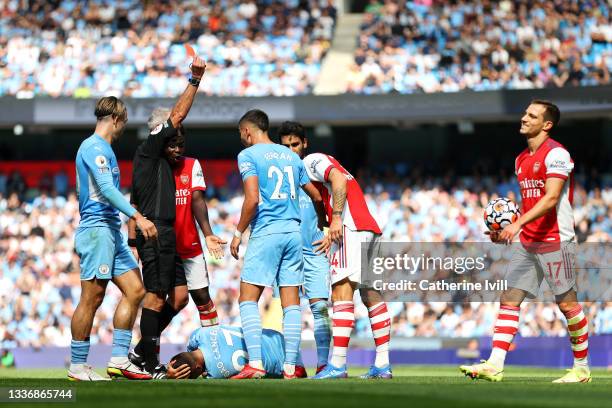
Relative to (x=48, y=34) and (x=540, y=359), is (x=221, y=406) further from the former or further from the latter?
(x=48, y=34)

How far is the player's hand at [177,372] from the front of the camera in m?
10.4

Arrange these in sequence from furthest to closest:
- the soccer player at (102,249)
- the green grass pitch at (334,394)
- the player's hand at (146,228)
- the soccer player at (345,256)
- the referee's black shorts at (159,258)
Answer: the referee's black shorts at (159,258) → the soccer player at (345,256) → the soccer player at (102,249) → the player's hand at (146,228) → the green grass pitch at (334,394)

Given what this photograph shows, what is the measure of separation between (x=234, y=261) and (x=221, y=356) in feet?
46.0

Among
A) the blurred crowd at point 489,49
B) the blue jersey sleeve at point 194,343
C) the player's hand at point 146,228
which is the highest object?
the blurred crowd at point 489,49

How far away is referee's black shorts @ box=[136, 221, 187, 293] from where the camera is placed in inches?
418

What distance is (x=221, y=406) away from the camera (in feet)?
21.0

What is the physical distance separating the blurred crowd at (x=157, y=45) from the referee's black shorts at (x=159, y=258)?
635 inches

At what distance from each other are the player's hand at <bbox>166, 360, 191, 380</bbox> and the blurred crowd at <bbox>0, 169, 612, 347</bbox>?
36.6 ft

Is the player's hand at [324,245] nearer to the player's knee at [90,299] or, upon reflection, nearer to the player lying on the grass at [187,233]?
the player lying on the grass at [187,233]

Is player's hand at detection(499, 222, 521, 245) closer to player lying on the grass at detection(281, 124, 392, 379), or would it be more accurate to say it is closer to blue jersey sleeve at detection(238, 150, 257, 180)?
player lying on the grass at detection(281, 124, 392, 379)

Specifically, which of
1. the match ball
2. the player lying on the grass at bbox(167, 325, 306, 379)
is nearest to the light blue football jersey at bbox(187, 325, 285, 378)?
the player lying on the grass at bbox(167, 325, 306, 379)

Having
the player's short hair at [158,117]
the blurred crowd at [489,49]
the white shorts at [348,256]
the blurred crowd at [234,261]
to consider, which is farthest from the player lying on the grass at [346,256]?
the blurred crowd at [489,49]

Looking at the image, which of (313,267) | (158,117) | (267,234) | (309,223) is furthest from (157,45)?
(267,234)

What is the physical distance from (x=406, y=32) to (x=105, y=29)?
25.9 ft
